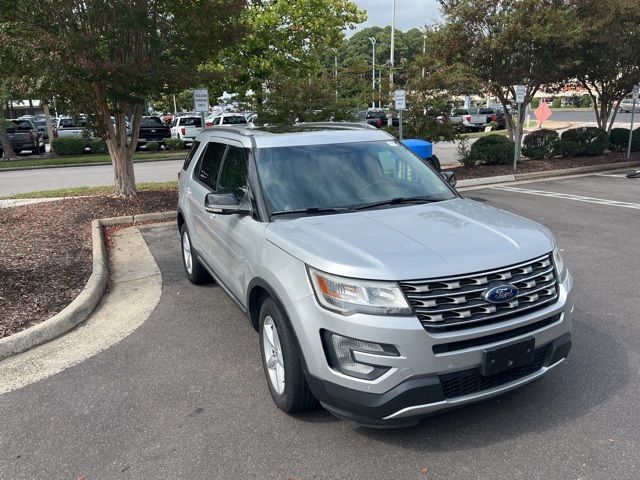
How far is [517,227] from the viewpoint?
348cm

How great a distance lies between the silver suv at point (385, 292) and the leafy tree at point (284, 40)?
63.2ft

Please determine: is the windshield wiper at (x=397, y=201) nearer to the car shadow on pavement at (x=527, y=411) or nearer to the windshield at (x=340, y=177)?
the windshield at (x=340, y=177)

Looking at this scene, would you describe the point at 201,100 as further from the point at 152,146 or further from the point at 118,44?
the point at 152,146

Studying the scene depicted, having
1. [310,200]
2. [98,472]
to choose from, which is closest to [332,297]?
[310,200]

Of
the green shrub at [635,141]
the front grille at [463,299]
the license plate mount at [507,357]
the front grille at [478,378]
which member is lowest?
the front grille at [478,378]

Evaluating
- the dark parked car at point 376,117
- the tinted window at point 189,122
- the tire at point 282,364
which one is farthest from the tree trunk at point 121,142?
the dark parked car at point 376,117

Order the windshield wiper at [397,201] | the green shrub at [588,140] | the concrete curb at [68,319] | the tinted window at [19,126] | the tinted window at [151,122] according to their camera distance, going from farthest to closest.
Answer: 1. the tinted window at [151,122]
2. the tinted window at [19,126]
3. the green shrub at [588,140]
4. the concrete curb at [68,319]
5. the windshield wiper at [397,201]

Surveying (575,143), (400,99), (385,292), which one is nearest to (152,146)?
(400,99)

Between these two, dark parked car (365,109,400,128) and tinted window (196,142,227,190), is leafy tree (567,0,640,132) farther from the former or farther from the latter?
dark parked car (365,109,400,128)

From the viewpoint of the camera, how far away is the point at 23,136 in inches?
988

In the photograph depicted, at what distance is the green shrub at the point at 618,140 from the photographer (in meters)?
17.9

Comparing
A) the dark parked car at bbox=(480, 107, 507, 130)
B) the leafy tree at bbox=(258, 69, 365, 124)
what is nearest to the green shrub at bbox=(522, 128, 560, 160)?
the leafy tree at bbox=(258, 69, 365, 124)

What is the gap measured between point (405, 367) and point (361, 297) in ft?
1.37

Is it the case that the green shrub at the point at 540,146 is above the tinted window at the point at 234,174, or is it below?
below
